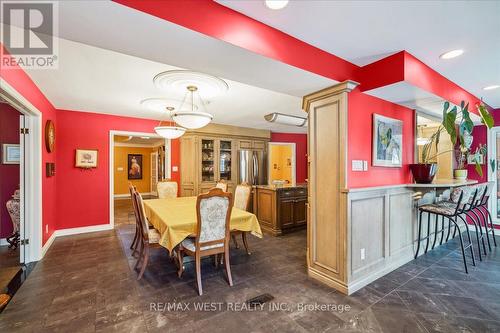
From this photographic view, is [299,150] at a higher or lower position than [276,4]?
lower

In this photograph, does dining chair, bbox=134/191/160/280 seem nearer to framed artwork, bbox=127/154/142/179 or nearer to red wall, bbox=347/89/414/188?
red wall, bbox=347/89/414/188

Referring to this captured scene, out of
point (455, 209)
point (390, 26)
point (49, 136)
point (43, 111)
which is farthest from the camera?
point (49, 136)

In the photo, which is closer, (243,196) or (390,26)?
(390,26)

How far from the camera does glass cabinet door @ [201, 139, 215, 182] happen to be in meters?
5.70

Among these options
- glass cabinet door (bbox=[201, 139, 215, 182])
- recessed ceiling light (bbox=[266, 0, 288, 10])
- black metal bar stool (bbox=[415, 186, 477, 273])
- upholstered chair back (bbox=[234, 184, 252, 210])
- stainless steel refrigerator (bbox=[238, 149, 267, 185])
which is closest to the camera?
recessed ceiling light (bbox=[266, 0, 288, 10])

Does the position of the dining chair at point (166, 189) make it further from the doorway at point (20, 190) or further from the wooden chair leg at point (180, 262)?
the wooden chair leg at point (180, 262)

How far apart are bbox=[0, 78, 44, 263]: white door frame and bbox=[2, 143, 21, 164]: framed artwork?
981 mm

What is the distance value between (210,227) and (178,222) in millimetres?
364

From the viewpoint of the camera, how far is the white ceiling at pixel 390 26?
1.60 metres

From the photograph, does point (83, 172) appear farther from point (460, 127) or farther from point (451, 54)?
point (460, 127)

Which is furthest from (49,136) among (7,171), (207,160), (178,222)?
(207,160)

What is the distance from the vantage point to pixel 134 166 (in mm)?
9898

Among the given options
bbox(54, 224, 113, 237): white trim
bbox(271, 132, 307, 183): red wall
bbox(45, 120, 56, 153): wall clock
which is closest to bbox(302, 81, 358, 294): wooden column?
bbox(45, 120, 56, 153): wall clock

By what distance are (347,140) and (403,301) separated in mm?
1654
